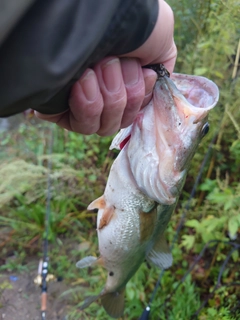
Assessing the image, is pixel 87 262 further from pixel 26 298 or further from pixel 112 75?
pixel 26 298

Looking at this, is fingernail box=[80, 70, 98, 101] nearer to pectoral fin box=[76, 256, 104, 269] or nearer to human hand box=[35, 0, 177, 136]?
human hand box=[35, 0, 177, 136]

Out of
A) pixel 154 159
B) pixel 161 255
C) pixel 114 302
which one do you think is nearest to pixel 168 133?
pixel 154 159

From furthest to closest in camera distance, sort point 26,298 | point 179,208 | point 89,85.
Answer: point 179,208
point 26,298
point 89,85

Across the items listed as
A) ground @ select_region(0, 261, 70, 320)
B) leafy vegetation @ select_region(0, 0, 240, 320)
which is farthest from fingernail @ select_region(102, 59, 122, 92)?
ground @ select_region(0, 261, 70, 320)

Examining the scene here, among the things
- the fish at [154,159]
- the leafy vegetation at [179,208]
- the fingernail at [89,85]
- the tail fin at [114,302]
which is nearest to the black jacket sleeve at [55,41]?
the fingernail at [89,85]

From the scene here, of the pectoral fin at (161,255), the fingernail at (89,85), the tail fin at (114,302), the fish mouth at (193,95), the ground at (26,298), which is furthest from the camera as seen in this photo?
the ground at (26,298)

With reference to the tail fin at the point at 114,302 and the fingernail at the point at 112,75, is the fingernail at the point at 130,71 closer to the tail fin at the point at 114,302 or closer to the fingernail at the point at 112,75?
the fingernail at the point at 112,75

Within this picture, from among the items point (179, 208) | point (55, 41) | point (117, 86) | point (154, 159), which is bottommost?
point (179, 208)
